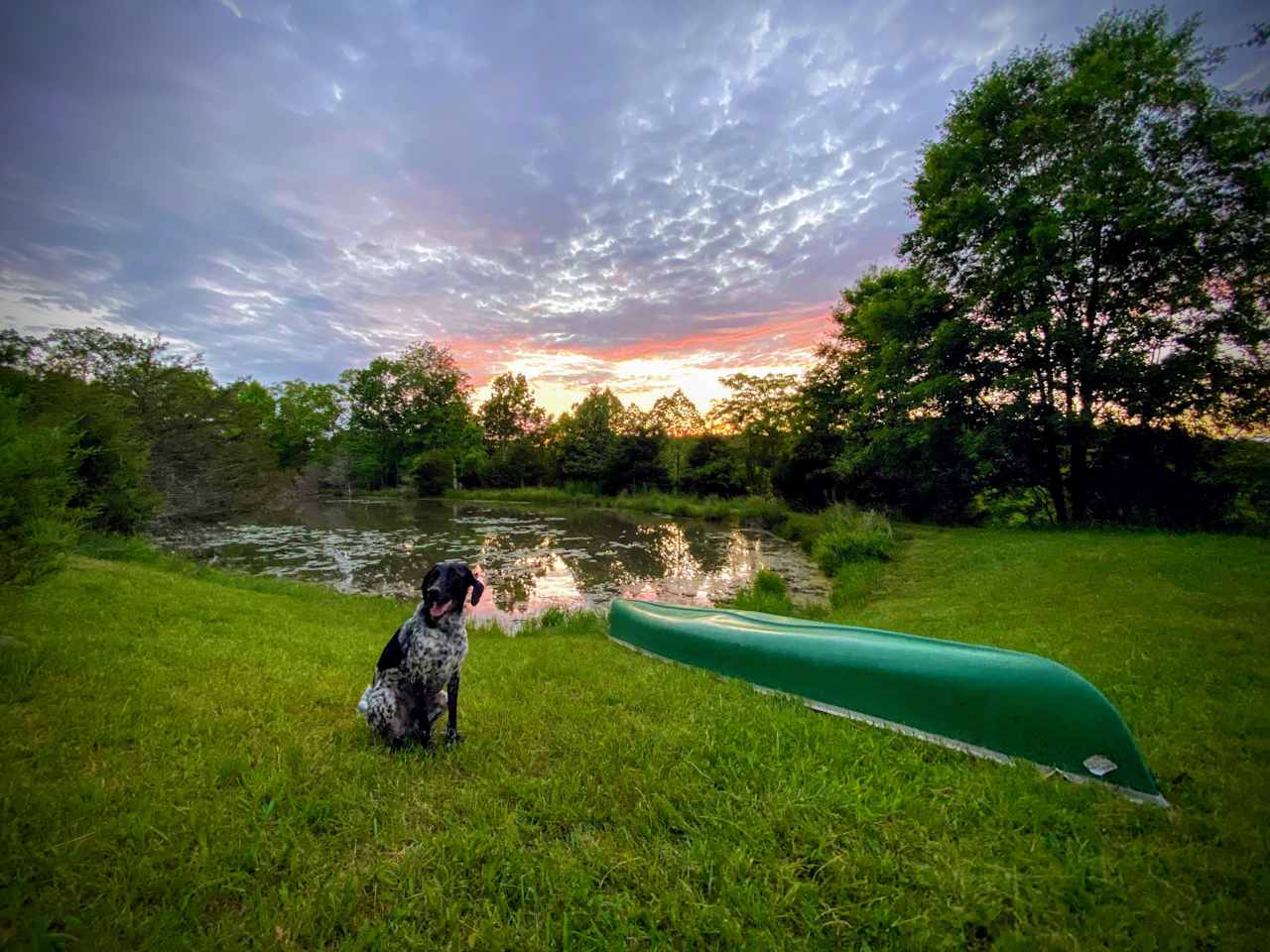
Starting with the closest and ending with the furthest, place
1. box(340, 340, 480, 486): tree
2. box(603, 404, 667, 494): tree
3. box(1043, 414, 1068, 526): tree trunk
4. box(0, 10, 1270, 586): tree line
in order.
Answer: box(0, 10, 1270, 586): tree line < box(1043, 414, 1068, 526): tree trunk < box(603, 404, 667, 494): tree < box(340, 340, 480, 486): tree

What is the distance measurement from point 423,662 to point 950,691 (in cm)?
314

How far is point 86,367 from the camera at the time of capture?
11.7 metres

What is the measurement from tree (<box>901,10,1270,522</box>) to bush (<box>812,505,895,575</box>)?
467 centimetres

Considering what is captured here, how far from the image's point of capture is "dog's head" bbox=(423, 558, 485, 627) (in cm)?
258

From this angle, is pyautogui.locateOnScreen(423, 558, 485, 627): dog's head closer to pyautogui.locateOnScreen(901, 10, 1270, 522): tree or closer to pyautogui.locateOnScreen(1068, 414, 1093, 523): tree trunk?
pyautogui.locateOnScreen(901, 10, 1270, 522): tree

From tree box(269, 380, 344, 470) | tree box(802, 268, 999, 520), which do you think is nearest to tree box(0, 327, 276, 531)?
tree box(802, 268, 999, 520)

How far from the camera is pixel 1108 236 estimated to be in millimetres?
11984

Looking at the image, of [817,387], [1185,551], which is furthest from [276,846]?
[817,387]

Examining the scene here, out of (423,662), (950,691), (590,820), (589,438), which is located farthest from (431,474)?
(950,691)

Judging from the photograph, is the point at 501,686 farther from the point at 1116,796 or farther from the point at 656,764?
the point at 1116,796

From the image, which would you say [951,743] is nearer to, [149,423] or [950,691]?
[950,691]

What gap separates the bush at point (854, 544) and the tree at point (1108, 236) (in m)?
4.67

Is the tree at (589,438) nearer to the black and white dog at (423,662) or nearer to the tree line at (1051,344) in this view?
the tree line at (1051,344)

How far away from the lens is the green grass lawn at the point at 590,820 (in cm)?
158
